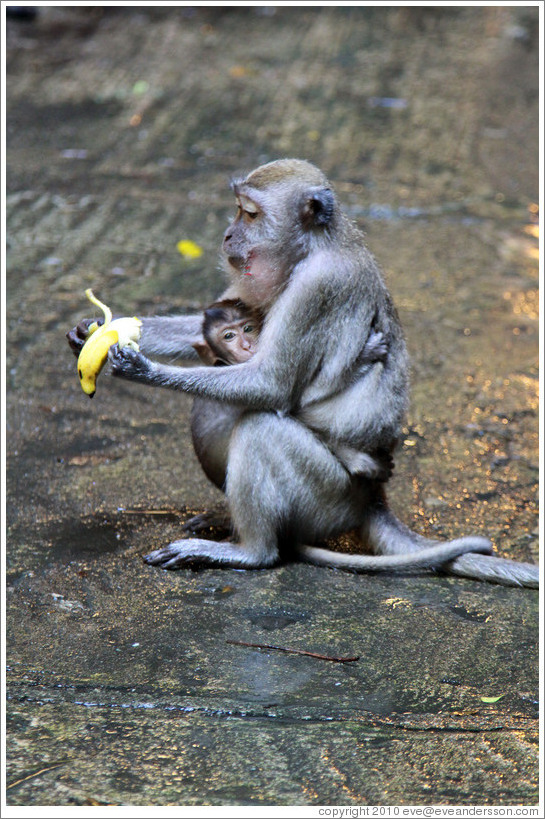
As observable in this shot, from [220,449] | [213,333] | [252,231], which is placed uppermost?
[252,231]

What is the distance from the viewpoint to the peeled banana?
4.14 meters

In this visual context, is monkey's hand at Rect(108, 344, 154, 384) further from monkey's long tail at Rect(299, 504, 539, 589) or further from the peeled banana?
monkey's long tail at Rect(299, 504, 539, 589)

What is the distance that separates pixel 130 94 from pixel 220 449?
23.5ft

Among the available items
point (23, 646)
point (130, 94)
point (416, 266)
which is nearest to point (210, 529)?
point (23, 646)

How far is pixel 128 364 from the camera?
412 centimetres

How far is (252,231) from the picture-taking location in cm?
423

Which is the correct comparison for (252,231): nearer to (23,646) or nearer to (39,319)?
(23,646)

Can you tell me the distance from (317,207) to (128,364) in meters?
1.06

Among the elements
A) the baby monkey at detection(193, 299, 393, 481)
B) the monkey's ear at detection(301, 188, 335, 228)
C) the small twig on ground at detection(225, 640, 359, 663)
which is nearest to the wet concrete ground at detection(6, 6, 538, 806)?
the small twig on ground at detection(225, 640, 359, 663)

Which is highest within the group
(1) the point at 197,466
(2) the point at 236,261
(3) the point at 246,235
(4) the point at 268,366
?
(3) the point at 246,235

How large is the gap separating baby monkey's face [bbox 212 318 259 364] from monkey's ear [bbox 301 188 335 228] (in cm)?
52

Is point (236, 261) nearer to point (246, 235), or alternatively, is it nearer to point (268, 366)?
point (246, 235)

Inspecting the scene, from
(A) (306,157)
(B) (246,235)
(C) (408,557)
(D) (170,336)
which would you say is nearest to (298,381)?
(B) (246,235)

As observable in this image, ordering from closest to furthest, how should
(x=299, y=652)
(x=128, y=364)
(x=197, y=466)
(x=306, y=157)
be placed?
(x=299, y=652), (x=128, y=364), (x=197, y=466), (x=306, y=157)
